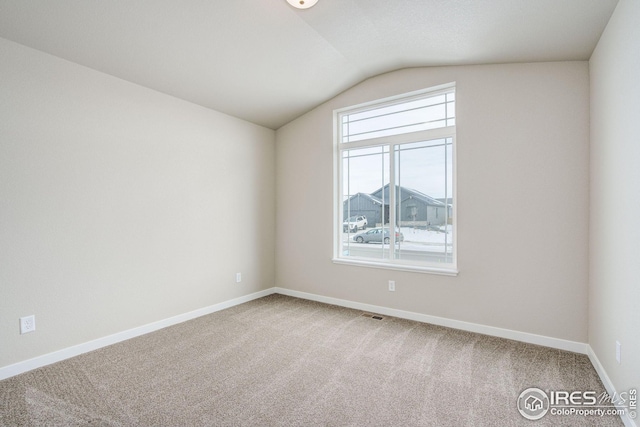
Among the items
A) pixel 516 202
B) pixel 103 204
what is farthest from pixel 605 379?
pixel 103 204

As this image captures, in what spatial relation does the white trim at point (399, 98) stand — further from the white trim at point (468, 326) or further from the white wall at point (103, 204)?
the white trim at point (468, 326)

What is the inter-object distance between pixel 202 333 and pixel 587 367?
3.36m

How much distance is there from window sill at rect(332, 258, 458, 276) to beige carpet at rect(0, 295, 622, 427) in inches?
23.4

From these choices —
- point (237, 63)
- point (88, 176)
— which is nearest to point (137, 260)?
point (88, 176)

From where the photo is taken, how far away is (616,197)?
6.51ft

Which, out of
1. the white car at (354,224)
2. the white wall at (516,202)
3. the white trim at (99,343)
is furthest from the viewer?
the white car at (354,224)

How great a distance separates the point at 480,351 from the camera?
2.68 metres

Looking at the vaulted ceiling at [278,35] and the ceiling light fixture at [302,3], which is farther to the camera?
the ceiling light fixture at [302,3]

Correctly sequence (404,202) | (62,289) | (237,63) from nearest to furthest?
(62,289) < (237,63) < (404,202)

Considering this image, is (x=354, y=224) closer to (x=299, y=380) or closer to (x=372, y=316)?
(x=372, y=316)

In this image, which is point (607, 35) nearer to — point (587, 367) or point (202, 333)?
point (587, 367)

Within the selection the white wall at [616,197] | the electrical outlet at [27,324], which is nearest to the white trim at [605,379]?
the white wall at [616,197]

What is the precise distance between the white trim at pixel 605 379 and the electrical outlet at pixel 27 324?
4.02m

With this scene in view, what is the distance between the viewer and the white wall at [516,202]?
2.66 metres
